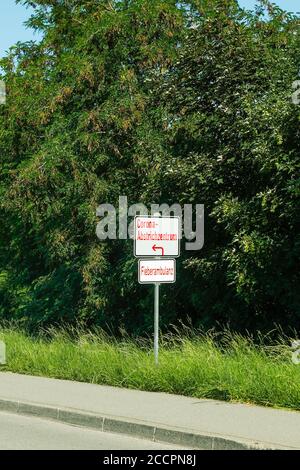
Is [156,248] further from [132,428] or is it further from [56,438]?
[56,438]

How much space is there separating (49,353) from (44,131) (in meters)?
12.7

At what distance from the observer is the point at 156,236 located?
1339 cm

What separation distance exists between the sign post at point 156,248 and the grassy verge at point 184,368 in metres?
0.72

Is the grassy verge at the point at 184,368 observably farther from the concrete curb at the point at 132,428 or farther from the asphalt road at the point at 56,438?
the asphalt road at the point at 56,438

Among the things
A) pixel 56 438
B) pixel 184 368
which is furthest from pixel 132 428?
pixel 184 368

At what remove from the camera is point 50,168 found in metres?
24.2

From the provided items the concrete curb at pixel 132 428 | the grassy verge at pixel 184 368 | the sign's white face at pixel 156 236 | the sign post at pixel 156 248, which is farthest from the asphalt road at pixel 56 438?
the sign's white face at pixel 156 236

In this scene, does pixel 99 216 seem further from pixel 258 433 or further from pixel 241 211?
pixel 258 433

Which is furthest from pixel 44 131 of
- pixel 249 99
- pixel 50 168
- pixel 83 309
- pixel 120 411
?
pixel 120 411

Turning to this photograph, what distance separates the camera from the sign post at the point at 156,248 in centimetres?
1323

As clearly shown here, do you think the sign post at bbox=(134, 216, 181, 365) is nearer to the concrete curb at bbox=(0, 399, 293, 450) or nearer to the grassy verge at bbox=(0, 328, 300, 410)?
the grassy verge at bbox=(0, 328, 300, 410)

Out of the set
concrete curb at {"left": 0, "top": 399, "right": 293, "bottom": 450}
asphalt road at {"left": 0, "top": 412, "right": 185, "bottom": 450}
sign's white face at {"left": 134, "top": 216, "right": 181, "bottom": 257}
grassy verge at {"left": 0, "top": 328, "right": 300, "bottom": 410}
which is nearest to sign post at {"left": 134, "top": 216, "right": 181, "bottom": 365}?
sign's white face at {"left": 134, "top": 216, "right": 181, "bottom": 257}

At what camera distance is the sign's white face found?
43.3ft

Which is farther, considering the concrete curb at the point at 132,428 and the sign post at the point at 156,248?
the sign post at the point at 156,248
